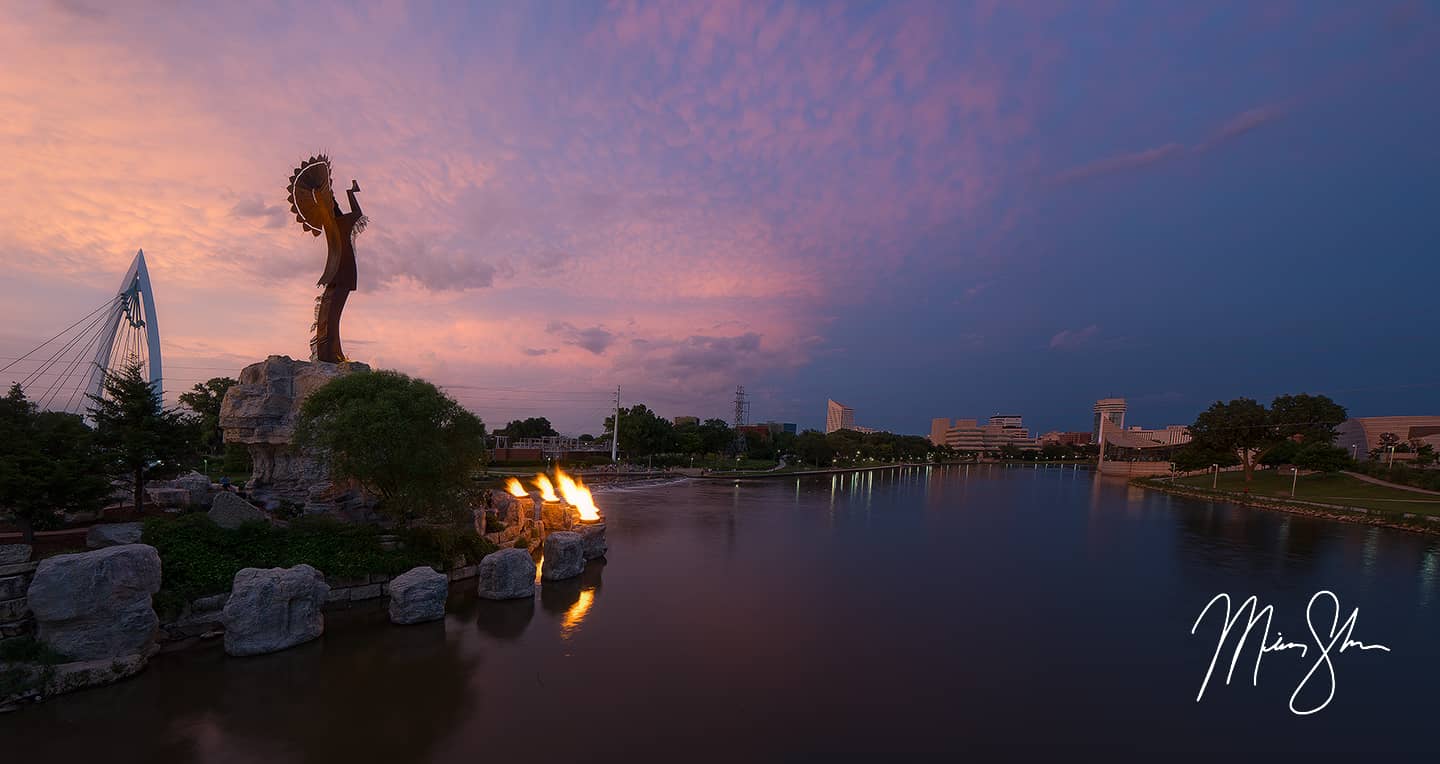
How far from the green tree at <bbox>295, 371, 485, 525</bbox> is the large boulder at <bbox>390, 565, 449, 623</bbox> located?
3603mm

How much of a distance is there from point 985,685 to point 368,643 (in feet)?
50.3

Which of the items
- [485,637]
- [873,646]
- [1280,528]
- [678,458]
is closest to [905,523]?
[873,646]

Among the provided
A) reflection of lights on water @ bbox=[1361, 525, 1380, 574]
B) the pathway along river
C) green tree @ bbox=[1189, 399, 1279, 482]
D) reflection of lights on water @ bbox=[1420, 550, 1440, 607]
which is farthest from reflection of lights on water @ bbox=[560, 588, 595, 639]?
green tree @ bbox=[1189, 399, 1279, 482]

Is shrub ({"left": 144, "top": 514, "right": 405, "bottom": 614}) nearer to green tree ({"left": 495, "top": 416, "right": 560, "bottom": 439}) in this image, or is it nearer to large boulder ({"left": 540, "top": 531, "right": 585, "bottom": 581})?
large boulder ({"left": 540, "top": 531, "right": 585, "bottom": 581})

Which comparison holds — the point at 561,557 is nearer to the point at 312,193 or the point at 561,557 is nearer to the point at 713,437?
the point at 312,193

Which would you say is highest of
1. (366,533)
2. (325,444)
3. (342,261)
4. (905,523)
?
(342,261)

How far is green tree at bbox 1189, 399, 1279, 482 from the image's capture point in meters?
62.5

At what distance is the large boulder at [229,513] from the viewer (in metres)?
16.4

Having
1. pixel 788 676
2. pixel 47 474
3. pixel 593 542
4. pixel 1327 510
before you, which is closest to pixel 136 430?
pixel 47 474

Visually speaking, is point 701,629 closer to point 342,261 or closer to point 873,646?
point 873,646

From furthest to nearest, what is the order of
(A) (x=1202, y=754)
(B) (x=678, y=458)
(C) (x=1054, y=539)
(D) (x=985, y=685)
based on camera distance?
(B) (x=678, y=458) → (C) (x=1054, y=539) → (D) (x=985, y=685) → (A) (x=1202, y=754)

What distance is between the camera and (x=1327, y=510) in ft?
148

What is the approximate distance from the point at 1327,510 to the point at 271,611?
68.7 metres

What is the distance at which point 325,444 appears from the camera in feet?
59.5
